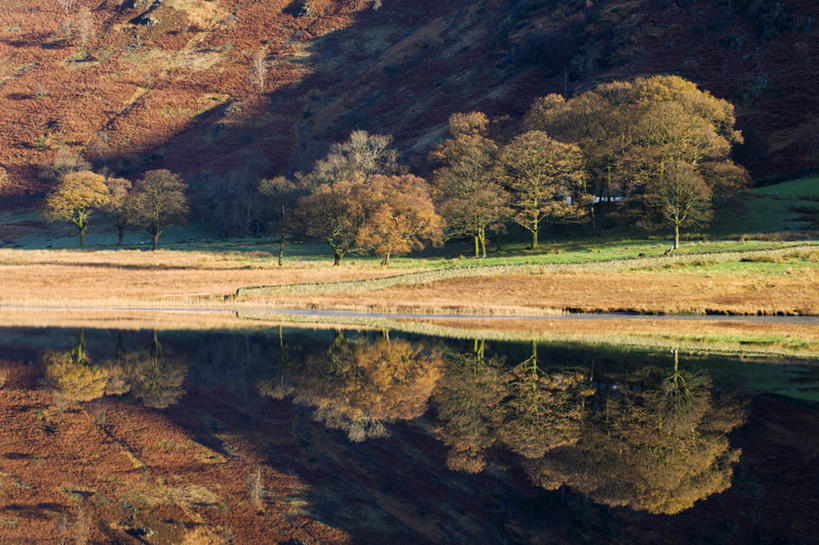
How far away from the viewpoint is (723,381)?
18.9 m

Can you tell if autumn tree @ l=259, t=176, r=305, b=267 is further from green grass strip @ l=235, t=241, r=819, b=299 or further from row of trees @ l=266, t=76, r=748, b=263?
green grass strip @ l=235, t=241, r=819, b=299

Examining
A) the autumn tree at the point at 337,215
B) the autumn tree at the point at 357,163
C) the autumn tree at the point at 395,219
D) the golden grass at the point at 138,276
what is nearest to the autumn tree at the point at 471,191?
the autumn tree at the point at 395,219

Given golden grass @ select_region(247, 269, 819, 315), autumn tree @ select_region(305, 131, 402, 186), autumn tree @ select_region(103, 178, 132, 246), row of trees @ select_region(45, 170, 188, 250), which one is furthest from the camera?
autumn tree @ select_region(305, 131, 402, 186)

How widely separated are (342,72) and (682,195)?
128971 millimetres

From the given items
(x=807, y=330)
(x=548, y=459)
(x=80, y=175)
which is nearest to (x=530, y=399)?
(x=548, y=459)

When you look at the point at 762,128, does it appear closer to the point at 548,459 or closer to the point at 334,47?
the point at 548,459

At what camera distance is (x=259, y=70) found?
17125 centimetres

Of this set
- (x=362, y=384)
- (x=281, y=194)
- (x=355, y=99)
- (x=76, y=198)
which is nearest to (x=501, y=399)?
(x=362, y=384)

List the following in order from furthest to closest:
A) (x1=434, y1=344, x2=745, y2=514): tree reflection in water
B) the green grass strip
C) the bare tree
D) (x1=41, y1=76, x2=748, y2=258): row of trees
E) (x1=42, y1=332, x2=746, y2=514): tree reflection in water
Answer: the bare tree, (x1=41, y1=76, x2=748, y2=258): row of trees, the green grass strip, (x1=42, y1=332, x2=746, y2=514): tree reflection in water, (x1=434, y1=344, x2=745, y2=514): tree reflection in water

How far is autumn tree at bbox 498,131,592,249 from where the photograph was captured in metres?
72.7

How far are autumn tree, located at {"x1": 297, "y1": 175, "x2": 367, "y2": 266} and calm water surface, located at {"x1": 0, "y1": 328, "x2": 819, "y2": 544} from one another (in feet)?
142

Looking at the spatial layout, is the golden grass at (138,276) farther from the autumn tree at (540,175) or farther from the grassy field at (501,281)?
the autumn tree at (540,175)

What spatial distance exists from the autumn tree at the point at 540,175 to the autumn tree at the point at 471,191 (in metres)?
A: 2.20

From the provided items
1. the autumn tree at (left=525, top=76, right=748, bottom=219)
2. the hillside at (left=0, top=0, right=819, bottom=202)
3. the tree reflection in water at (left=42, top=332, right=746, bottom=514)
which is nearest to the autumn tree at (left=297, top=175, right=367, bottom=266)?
the autumn tree at (left=525, top=76, right=748, bottom=219)
